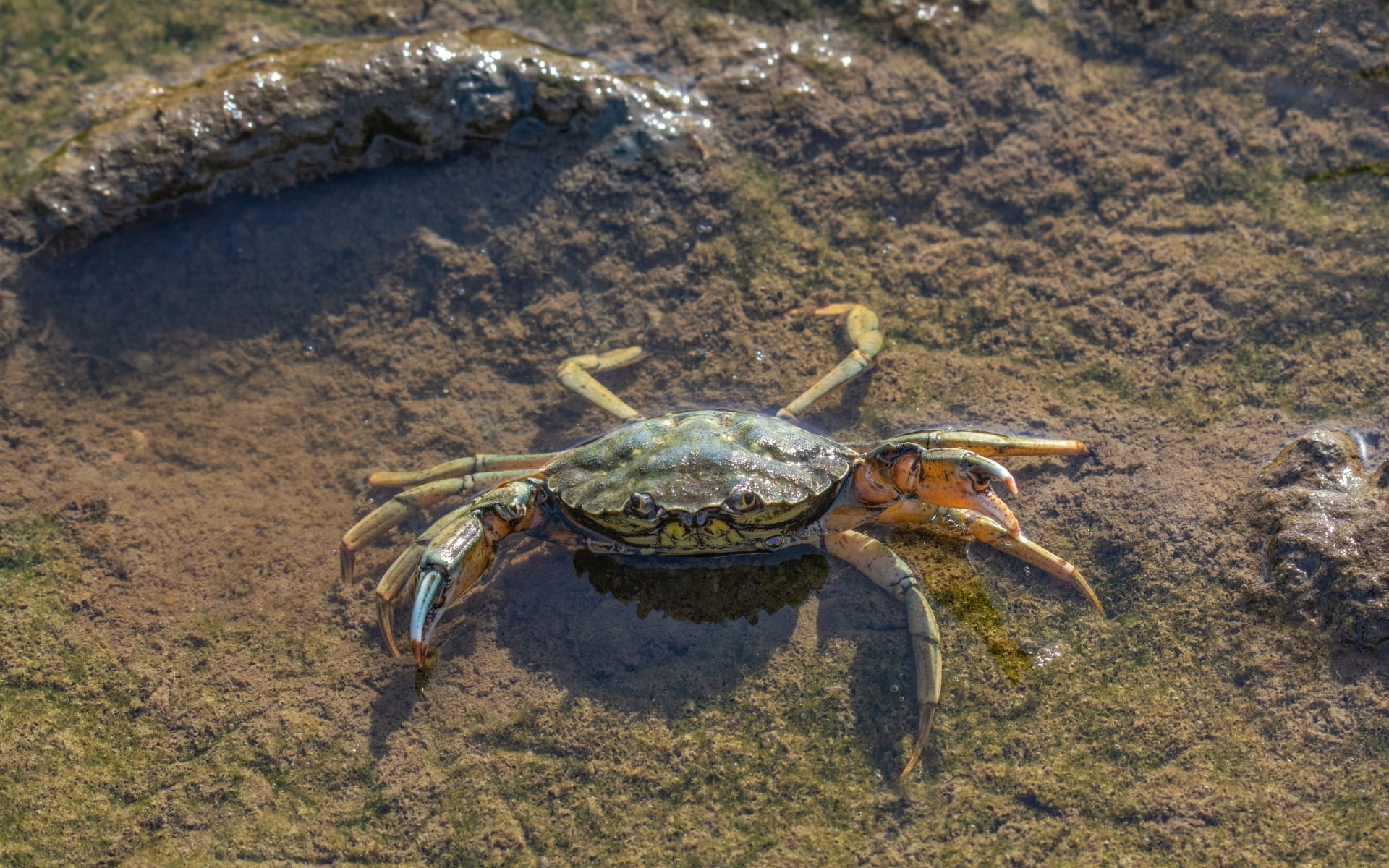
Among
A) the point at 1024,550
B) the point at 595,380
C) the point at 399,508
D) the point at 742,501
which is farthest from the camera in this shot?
the point at 595,380

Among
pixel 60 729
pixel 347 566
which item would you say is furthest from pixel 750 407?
pixel 60 729

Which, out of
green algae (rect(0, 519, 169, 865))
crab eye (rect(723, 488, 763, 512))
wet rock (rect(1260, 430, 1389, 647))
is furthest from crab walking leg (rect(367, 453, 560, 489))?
wet rock (rect(1260, 430, 1389, 647))

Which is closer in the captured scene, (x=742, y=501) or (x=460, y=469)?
(x=742, y=501)

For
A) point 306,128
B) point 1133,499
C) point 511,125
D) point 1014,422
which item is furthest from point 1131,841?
point 306,128

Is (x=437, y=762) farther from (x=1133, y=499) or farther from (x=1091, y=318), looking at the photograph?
(x=1091, y=318)

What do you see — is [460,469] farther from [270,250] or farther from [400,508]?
[270,250]

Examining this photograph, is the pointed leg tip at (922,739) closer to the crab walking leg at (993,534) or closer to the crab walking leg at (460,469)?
the crab walking leg at (993,534)
